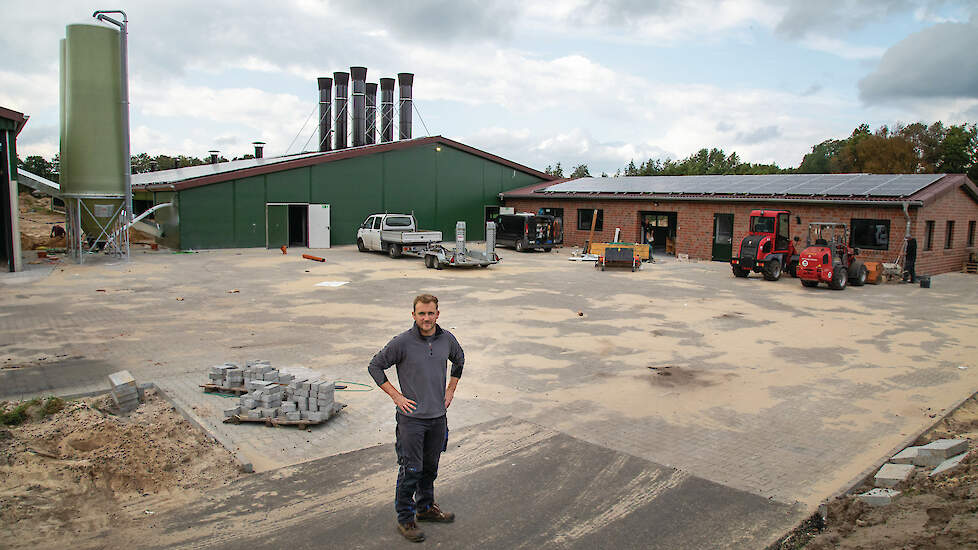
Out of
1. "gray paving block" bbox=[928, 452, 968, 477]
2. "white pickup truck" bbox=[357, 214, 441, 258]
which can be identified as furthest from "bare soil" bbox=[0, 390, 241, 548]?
"white pickup truck" bbox=[357, 214, 441, 258]

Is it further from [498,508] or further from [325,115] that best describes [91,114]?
[498,508]

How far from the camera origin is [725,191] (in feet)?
94.3

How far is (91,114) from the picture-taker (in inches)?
941

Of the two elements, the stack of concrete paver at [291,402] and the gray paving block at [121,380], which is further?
the gray paving block at [121,380]

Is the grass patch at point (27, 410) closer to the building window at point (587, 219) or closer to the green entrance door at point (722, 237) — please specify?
the green entrance door at point (722, 237)

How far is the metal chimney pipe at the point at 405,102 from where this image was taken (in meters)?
40.5

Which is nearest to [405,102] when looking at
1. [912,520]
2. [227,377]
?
[227,377]

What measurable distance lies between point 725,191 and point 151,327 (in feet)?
78.2

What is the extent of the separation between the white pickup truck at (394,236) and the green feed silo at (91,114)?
9.71 m

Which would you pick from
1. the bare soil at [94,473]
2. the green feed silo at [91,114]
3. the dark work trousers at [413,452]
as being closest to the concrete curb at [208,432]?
the bare soil at [94,473]

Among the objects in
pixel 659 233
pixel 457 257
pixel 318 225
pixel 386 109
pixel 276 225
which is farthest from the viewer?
pixel 386 109

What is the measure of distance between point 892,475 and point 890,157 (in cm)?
5808

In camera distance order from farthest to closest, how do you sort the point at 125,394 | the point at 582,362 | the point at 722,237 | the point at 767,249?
the point at 722,237, the point at 767,249, the point at 582,362, the point at 125,394

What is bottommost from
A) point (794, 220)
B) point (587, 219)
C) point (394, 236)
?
point (394, 236)
